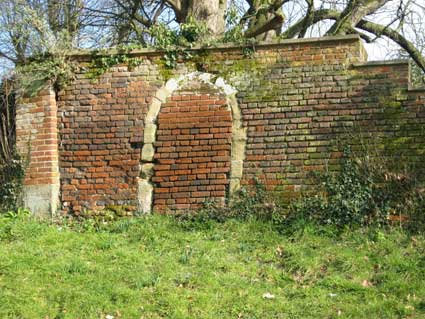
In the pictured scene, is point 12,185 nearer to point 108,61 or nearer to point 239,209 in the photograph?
point 108,61

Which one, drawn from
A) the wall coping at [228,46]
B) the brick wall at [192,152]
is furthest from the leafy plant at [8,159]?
the brick wall at [192,152]

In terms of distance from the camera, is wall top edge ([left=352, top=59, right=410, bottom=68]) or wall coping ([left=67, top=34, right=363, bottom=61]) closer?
wall top edge ([left=352, top=59, right=410, bottom=68])

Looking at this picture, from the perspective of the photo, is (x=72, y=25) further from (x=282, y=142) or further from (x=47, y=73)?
(x=282, y=142)

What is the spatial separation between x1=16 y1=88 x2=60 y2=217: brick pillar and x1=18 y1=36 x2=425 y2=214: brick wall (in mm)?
103

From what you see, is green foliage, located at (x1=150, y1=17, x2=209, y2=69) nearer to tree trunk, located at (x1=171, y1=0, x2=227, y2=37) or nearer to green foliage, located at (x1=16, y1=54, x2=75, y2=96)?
green foliage, located at (x1=16, y1=54, x2=75, y2=96)

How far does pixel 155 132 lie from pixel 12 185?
2.33 metres

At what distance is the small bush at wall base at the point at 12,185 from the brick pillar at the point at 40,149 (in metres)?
0.11

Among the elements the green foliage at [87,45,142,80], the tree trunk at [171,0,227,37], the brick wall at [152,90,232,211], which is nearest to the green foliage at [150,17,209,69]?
the green foliage at [87,45,142,80]

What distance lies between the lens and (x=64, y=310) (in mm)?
6277

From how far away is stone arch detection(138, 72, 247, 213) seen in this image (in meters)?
8.84

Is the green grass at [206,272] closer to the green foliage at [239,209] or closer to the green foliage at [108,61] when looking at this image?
the green foliage at [239,209]

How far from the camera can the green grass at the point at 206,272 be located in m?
6.26

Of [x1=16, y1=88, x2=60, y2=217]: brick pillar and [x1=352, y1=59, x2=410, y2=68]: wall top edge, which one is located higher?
[x1=352, y1=59, x2=410, y2=68]: wall top edge

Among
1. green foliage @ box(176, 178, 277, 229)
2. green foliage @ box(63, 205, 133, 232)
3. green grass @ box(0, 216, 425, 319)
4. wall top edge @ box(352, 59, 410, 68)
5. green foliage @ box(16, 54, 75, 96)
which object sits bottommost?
green grass @ box(0, 216, 425, 319)
